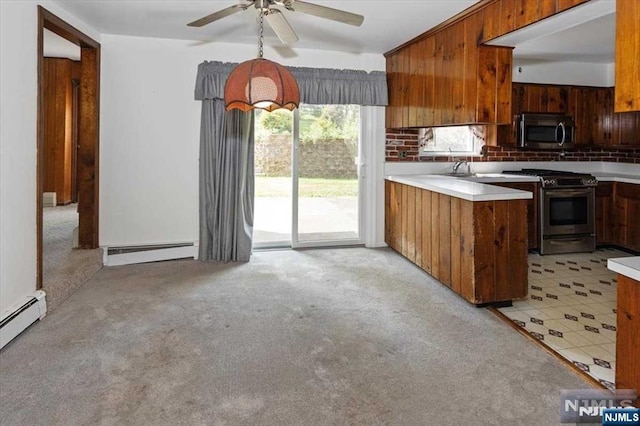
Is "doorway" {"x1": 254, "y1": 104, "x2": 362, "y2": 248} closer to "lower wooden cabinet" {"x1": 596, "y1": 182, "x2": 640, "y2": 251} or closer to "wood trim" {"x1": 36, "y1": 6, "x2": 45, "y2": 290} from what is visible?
"wood trim" {"x1": 36, "y1": 6, "x2": 45, "y2": 290}

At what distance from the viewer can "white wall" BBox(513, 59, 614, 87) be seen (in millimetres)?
5426

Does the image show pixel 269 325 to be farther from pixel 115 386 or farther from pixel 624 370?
pixel 624 370

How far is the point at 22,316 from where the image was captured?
2820 millimetres

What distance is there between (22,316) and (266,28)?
3043 mm

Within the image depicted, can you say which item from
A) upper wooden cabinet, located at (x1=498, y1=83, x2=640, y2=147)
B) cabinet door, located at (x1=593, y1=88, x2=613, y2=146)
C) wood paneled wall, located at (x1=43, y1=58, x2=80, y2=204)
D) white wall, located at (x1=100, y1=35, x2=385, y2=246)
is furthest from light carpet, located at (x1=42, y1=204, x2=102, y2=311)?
cabinet door, located at (x1=593, y1=88, x2=613, y2=146)

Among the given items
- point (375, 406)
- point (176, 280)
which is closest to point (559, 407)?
point (375, 406)

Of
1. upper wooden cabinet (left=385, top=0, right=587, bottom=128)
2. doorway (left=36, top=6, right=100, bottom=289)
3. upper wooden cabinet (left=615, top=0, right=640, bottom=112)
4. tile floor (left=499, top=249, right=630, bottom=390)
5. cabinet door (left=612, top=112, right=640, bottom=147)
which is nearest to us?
upper wooden cabinet (left=615, top=0, right=640, bottom=112)

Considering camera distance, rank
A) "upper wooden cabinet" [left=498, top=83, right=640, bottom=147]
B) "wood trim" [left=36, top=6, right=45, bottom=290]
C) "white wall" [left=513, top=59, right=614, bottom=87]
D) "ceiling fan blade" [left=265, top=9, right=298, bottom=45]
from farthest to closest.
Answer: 1. "white wall" [left=513, top=59, right=614, bottom=87]
2. "upper wooden cabinet" [left=498, top=83, right=640, bottom=147]
3. "wood trim" [left=36, top=6, right=45, bottom=290]
4. "ceiling fan blade" [left=265, top=9, right=298, bottom=45]

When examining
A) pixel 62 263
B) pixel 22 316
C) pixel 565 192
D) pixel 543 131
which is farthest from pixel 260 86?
pixel 543 131

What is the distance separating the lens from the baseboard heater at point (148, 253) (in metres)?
4.50

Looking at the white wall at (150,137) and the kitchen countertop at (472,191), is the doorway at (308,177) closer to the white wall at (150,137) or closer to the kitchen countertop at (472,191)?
the white wall at (150,137)

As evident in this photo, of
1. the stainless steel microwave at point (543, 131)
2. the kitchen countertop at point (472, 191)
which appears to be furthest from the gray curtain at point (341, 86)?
the stainless steel microwave at point (543, 131)

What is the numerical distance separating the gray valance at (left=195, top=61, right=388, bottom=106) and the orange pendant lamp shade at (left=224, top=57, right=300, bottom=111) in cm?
245
